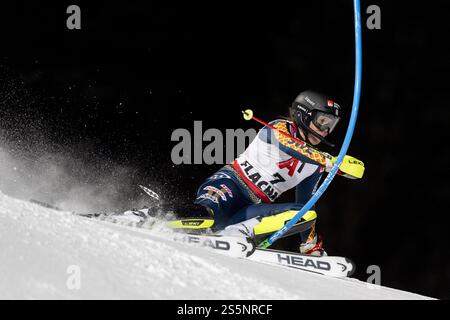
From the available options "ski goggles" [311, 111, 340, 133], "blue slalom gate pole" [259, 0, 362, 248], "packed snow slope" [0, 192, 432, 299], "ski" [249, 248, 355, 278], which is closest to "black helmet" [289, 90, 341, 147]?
"ski goggles" [311, 111, 340, 133]

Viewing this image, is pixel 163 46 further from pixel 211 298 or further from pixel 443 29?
pixel 211 298

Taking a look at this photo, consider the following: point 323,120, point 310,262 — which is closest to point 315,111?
point 323,120

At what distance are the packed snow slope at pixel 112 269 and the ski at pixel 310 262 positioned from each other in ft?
3.73

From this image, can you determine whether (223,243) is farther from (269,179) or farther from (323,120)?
(323,120)

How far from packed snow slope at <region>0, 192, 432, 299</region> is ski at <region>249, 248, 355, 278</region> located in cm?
114

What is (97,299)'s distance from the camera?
2.57 meters

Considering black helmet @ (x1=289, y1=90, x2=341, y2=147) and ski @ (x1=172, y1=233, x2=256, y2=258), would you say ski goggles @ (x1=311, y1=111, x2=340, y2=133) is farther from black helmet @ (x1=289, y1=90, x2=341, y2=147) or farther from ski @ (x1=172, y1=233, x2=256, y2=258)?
ski @ (x1=172, y1=233, x2=256, y2=258)

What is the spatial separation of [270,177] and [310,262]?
27.3 inches

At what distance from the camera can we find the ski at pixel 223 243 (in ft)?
15.2

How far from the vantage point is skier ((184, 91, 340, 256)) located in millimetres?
4934

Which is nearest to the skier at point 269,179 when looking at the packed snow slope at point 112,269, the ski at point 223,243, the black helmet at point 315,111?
the black helmet at point 315,111

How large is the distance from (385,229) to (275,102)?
221 cm

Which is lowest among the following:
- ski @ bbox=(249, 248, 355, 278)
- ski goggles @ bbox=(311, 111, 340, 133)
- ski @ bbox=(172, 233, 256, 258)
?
ski @ bbox=(249, 248, 355, 278)

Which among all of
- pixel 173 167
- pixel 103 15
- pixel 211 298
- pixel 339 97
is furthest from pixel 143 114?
pixel 211 298
